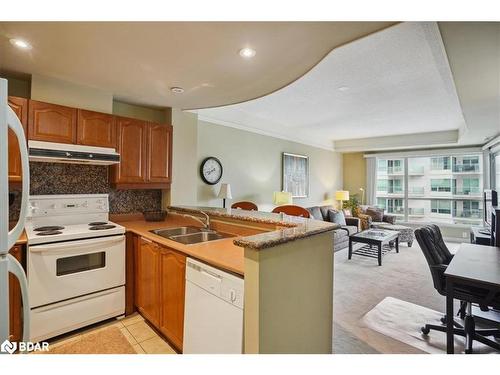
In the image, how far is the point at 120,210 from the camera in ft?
10.5

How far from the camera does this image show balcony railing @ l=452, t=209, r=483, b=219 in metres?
6.31

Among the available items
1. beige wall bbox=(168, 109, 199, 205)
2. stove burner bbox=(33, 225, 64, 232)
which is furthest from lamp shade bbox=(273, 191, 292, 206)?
stove burner bbox=(33, 225, 64, 232)

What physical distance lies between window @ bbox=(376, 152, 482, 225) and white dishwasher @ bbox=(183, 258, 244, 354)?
727 cm

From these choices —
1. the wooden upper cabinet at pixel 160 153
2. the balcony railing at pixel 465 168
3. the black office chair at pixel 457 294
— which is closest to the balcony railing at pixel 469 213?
the balcony railing at pixel 465 168

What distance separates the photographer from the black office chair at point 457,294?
1949mm

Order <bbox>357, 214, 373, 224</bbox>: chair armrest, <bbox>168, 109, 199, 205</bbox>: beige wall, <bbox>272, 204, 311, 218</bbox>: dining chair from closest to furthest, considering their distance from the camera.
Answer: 1. <bbox>168, 109, 199, 205</bbox>: beige wall
2. <bbox>272, 204, 311, 218</bbox>: dining chair
3. <bbox>357, 214, 373, 224</bbox>: chair armrest

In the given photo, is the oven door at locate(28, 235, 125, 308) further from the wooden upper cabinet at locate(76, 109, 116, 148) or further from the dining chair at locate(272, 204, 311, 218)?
the dining chair at locate(272, 204, 311, 218)

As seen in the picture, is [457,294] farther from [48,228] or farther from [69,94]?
[69,94]

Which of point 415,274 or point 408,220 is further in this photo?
point 408,220

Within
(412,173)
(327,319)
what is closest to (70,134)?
(327,319)
